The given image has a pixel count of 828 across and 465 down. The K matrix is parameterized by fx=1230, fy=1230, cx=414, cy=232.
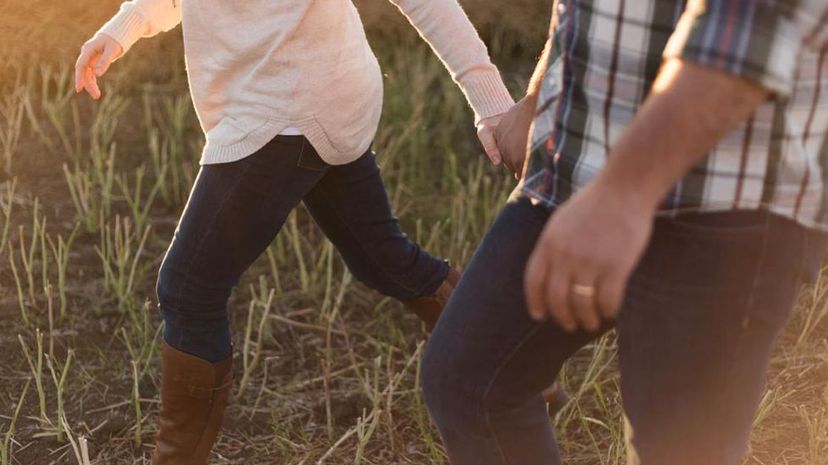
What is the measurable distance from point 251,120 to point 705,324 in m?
0.93

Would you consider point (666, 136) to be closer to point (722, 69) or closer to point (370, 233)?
point (722, 69)

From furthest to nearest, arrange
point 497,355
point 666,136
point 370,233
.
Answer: point 370,233
point 497,355
point 666,136

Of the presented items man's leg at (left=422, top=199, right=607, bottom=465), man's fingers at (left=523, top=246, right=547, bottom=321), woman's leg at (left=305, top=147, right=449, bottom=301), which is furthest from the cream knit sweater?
man's fingers at (left=523, top=246, right=547, bottom=321)

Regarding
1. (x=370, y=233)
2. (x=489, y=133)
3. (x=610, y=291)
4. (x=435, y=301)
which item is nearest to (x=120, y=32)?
(x=370, y=233)

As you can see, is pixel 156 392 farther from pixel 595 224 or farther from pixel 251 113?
pixel 595 224

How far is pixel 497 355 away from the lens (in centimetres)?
148

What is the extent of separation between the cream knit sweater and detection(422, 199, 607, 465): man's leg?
0.59 meters

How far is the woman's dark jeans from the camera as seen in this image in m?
2.02

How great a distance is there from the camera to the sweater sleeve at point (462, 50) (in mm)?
2057

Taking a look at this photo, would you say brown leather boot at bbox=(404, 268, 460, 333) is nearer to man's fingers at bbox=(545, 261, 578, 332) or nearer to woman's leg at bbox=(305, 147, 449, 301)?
woman's leg at bbox=(305, 147, 449, 301)

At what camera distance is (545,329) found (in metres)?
1.46

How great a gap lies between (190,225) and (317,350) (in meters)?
0.94

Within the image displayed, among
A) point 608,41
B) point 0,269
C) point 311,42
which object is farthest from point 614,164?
point 0,269

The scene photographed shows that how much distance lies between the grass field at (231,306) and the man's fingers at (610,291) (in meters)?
1.08
